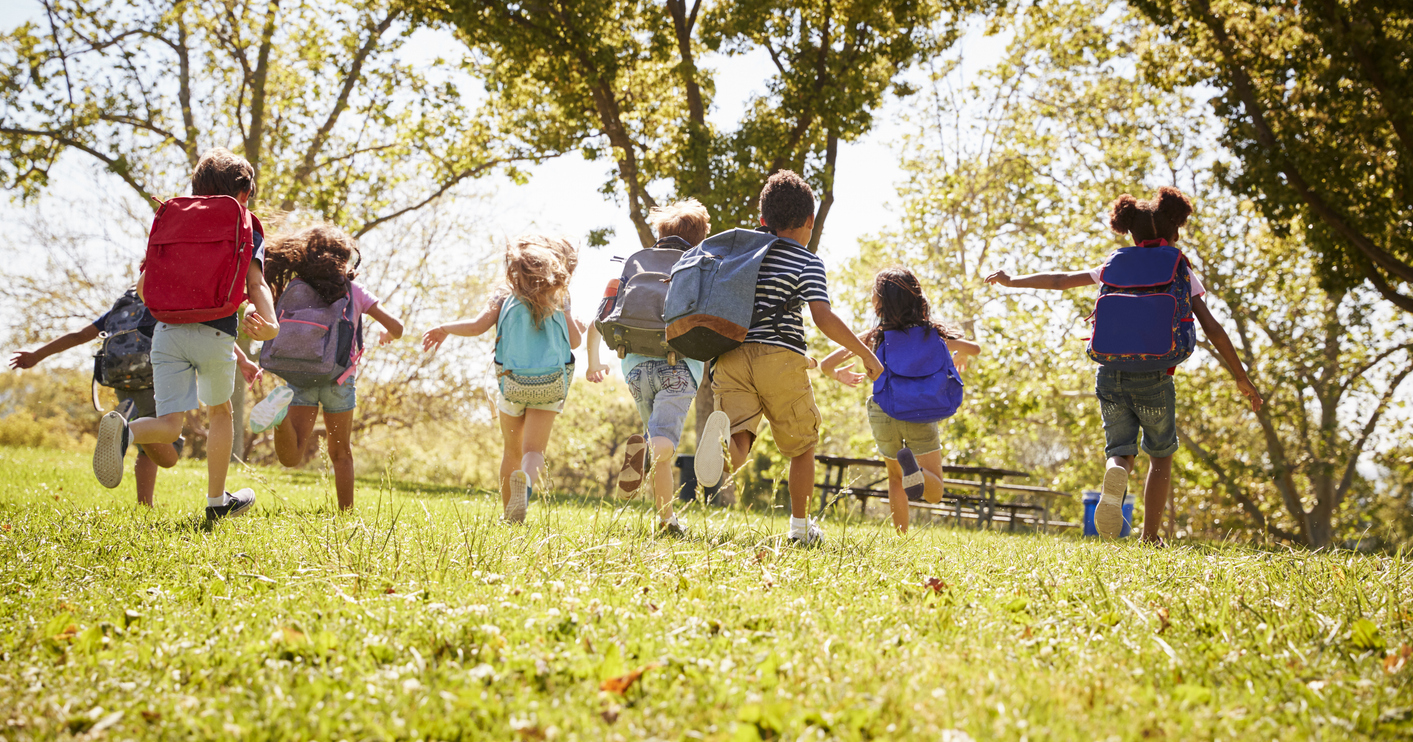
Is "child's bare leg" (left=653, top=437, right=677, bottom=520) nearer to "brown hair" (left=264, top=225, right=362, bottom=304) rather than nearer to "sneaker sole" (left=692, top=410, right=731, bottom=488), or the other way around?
"sneaker sole" (left=692, top=410, right=731, bottom=488)

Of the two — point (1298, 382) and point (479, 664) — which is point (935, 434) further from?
point (1298, 382)

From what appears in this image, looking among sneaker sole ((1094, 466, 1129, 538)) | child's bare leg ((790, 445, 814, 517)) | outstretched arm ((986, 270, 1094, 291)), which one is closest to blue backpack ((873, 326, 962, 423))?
outstretched arm ((986, 270, 1094, 291))

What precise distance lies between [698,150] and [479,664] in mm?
12252

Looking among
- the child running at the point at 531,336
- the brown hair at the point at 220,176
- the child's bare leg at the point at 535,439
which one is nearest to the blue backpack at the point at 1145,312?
the child running at the point at 531,336

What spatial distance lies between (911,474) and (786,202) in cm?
202

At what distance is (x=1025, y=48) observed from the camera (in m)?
19.3

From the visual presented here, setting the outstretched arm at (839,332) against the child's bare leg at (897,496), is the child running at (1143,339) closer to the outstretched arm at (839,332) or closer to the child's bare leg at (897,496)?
the child's bare leg at (897,496)

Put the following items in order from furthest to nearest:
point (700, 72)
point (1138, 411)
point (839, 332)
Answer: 1. point (700, 72)
2. point (1138, 411)
3. point (839, 332)

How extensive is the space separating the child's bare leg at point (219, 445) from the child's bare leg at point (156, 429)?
0.18m

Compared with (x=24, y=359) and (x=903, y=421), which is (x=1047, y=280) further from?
(x=24, y=359)

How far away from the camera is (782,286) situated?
4.27 m

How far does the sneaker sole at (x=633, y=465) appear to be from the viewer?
15.3 feet

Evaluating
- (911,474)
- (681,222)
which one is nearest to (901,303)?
(911,474)

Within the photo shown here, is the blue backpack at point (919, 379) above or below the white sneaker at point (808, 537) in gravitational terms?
above
